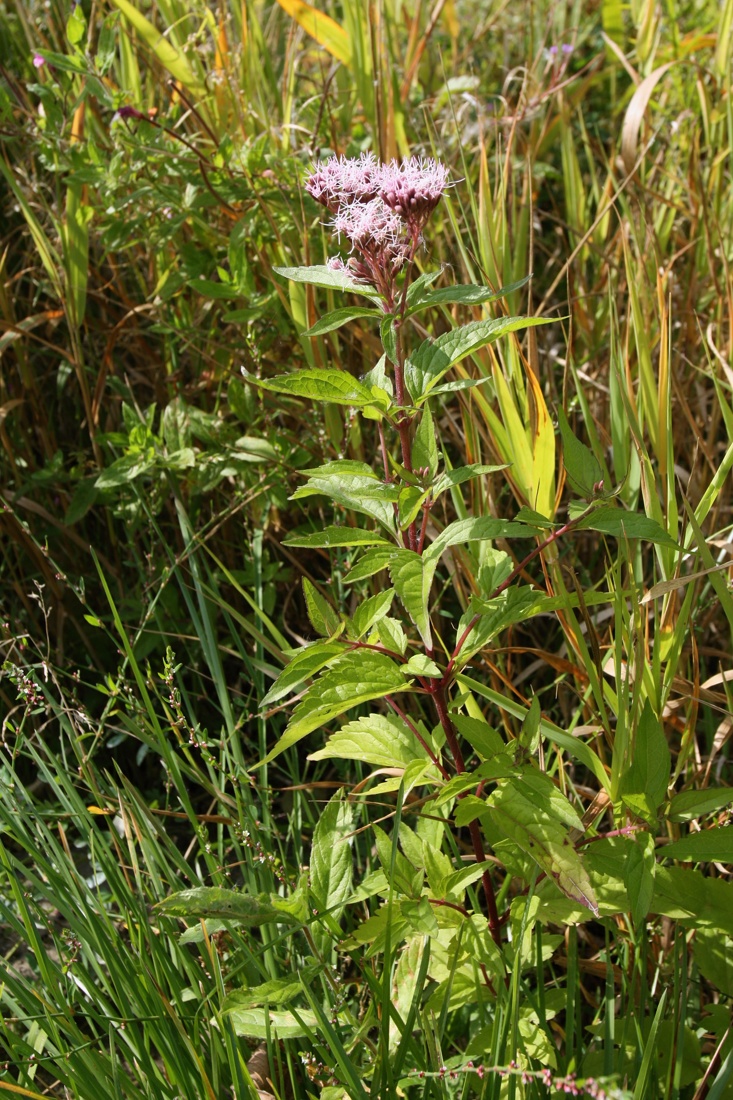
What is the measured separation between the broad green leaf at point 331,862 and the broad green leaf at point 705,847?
32cm

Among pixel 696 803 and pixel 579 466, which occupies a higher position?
pixel 579 466

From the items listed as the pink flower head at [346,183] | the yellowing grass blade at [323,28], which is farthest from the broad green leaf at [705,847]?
the yellowing grass blade at [323,28]

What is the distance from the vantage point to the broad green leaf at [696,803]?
92cm

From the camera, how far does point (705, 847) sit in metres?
0.91

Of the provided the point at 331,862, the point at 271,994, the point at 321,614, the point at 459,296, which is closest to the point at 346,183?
the point at 459,296

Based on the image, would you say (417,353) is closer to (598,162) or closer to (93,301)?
(93,301)

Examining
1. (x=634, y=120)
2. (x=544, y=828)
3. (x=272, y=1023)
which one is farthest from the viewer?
(x=634, y=120)

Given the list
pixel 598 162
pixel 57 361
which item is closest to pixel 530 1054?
pixel 57 361

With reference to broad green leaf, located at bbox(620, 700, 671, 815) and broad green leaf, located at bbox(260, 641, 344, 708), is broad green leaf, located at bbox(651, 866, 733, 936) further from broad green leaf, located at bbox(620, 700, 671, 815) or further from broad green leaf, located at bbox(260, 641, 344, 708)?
broad green leaf, located at bbox(260, 641, 344, 708)

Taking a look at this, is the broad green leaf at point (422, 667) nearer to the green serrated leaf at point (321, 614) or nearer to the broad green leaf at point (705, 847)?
the green serrated leaf at point (321, 614)

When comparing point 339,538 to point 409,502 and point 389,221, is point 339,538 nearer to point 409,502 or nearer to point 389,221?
point 409,502

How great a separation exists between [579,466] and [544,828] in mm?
332

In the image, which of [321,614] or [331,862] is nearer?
[321,614]

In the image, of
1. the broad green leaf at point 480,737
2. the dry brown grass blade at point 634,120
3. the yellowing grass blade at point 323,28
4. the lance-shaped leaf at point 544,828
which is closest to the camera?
the lance-shaped leaf at point 544,828
